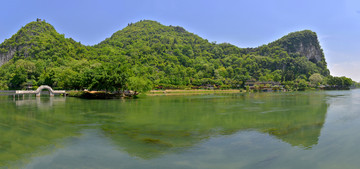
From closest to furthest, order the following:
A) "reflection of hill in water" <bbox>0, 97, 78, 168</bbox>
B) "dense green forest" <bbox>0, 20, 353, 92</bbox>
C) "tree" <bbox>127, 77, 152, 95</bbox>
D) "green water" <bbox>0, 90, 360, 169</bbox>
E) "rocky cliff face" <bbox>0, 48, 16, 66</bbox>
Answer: "green water" <bbox>0, 90, 360, 169</bbox> < "reflection of hill in water" <bbox>0, 97, 78, 168</bbox> < "tree" <bbox>127, 77, 152, 95</bbox> < "dense green forest" <bbox>0, 20, 353, 92</bbox> < "rocky cliff face" <bbox>0, 48, 16, 66</bbox>

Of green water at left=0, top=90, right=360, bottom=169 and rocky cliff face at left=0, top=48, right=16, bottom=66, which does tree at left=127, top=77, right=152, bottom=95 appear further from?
rocky cliff face at left=0, top=48, right=16, bottom=66

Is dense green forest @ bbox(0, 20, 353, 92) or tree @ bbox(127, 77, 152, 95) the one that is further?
dense green forest @ bbox(0, 20, 353, 92)

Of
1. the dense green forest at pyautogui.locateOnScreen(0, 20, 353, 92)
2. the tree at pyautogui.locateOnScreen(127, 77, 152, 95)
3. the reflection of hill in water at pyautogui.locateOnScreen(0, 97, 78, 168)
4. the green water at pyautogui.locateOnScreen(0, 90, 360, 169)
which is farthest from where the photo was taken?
the dense green forest at pyautogui.locateOnScreen(0, 20, 353, 92)

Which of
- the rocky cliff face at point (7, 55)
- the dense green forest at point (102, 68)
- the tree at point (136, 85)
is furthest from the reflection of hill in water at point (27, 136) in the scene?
the rocky cliff face at point (7, 55)

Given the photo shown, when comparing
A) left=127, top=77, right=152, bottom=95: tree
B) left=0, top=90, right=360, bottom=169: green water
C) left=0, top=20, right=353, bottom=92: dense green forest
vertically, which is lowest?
left=0, top=90, right=360, bottom=169: green water

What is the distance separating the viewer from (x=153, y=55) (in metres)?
170

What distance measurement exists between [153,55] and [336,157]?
161204 millimetres

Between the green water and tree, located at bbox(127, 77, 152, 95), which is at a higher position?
tree, located at bbox(127, 77, 152, 95)

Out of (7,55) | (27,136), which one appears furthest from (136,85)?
(7,55)

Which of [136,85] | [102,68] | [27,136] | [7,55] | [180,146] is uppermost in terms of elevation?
[7,55]

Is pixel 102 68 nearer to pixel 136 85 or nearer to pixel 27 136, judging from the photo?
pixel 136 85

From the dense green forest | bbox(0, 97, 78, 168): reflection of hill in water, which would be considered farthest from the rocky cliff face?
bbox(0, 97, 78, 168): reflection of hill in water

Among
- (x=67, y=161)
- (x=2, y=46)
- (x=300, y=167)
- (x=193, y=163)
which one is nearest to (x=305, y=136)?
(x=300, y=167)

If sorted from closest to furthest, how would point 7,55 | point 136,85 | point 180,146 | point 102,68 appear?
1. point 180,146
2. point 136,85
3. point 102,68
4. point 7,55
